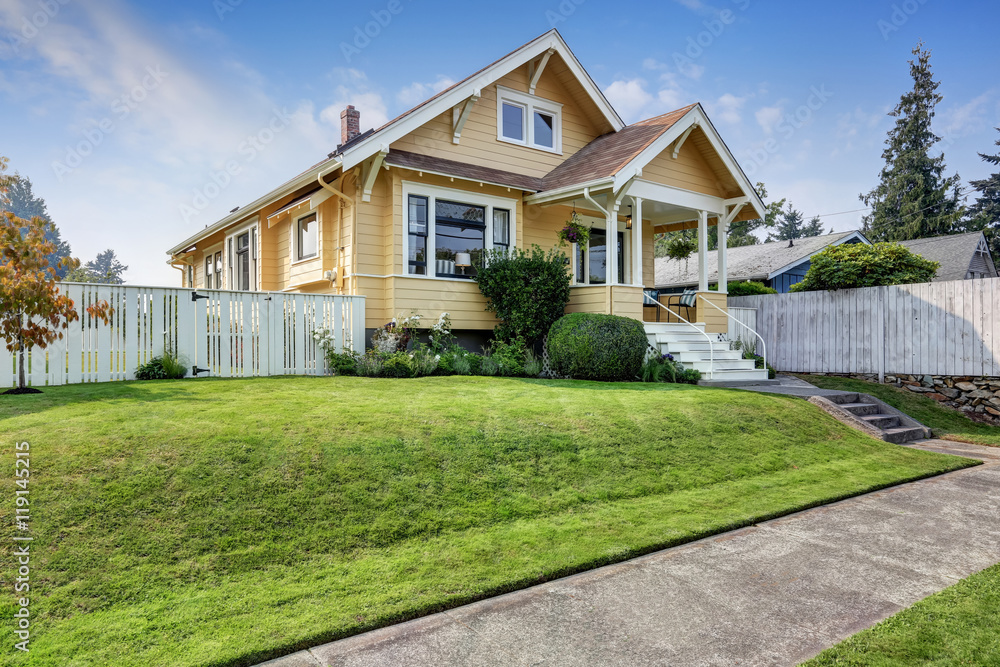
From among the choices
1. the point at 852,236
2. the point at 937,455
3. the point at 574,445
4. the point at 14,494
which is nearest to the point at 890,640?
the point at 574,445

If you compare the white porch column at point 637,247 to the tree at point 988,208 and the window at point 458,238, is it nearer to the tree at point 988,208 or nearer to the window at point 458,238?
the window at point 458,238

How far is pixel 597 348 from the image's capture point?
36.2 feet

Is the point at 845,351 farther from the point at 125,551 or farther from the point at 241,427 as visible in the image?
the point at 125,551

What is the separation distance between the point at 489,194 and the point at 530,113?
297 centimetres

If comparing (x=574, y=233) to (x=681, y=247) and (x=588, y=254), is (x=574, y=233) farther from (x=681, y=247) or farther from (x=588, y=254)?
(x=681, y=247)

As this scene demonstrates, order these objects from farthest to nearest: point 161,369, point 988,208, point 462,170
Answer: point 988,208
point 462,170
point 161,369

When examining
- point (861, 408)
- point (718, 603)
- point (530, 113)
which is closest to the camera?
point (718, 603)

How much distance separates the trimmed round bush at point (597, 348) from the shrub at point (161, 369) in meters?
6.58

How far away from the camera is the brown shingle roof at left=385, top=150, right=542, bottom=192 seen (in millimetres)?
11820

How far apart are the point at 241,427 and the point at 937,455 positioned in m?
8.84

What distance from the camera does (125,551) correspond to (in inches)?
142

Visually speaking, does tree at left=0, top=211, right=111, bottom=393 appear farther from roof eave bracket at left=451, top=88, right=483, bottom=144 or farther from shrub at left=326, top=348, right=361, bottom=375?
roof eave bracket at left=451, top=88, right=483, bottom=144

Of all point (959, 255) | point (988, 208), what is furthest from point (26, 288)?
point (988, 208)

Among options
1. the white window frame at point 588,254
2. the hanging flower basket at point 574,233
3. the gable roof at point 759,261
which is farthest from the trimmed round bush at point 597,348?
the gable roof at point 759,261
